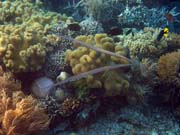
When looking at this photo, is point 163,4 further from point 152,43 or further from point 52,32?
point 52,32

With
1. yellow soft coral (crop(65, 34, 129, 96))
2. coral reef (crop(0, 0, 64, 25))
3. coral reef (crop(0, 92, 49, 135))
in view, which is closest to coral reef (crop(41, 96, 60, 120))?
coral reef (crop(0, 92, 49, 135))

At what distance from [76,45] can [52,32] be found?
0.79m

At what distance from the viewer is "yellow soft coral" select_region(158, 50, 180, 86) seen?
17.4ft

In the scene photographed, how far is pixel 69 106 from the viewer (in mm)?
4680

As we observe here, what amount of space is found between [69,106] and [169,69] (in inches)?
86.6

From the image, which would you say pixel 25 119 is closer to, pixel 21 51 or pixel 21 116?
pixel 21 116

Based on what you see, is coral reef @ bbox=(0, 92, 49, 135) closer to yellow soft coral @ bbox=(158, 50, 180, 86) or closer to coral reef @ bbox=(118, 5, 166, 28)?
yellow soft coral @ bbox=(158, 50, 180, 86)

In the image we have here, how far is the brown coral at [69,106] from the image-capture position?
15.4ft

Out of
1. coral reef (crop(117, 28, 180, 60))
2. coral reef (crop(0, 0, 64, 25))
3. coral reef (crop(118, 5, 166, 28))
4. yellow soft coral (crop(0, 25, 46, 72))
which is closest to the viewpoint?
yellow soft coral (crop(0, 25, 46, 72))

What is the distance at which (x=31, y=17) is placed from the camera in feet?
20.4

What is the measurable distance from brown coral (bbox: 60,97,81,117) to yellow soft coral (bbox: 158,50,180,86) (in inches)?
72.5

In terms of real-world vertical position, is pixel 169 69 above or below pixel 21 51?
below

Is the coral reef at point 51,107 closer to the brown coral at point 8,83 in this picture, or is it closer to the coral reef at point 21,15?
the brown coral at point 8,83

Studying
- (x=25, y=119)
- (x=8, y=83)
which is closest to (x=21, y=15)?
(x=8, y=83)
